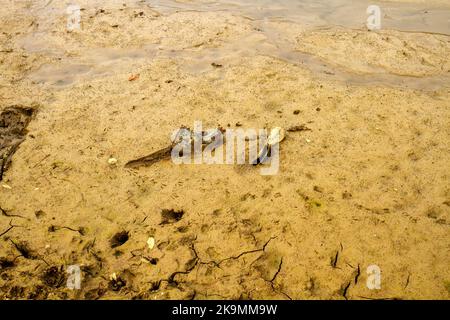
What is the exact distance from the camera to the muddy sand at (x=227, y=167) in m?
2.31

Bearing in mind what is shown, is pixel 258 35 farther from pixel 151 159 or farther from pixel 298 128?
pixel 151 159

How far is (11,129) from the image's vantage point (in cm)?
356

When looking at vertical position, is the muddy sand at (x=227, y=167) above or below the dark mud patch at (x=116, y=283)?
above

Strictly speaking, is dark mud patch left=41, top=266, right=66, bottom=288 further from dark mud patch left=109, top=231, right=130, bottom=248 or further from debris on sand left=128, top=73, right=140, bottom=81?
debris on sand left=128, top=73, right=140, bottom=81

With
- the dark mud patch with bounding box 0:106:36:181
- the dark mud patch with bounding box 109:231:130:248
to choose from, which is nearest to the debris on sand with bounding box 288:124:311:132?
the dark mud patch with bounding box 109:231:130:248

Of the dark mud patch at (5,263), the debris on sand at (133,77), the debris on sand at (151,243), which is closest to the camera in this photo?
the dark mud patch at (5,263)

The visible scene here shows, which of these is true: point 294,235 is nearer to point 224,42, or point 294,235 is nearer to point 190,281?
point 190,281

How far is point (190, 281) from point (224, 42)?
387 centimetres

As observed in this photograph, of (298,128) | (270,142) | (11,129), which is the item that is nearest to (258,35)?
(298,128)

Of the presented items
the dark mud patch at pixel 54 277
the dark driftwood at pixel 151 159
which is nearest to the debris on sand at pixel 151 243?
the dark mud patch at pixel 54 277

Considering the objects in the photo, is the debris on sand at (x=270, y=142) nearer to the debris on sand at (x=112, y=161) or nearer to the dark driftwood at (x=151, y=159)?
the dark driftwood at (x=151, y=159)

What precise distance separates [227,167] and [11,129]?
237 cm

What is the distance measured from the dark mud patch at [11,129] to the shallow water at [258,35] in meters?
0.68

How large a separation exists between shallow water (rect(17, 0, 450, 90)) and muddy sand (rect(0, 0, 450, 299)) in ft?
0.13
